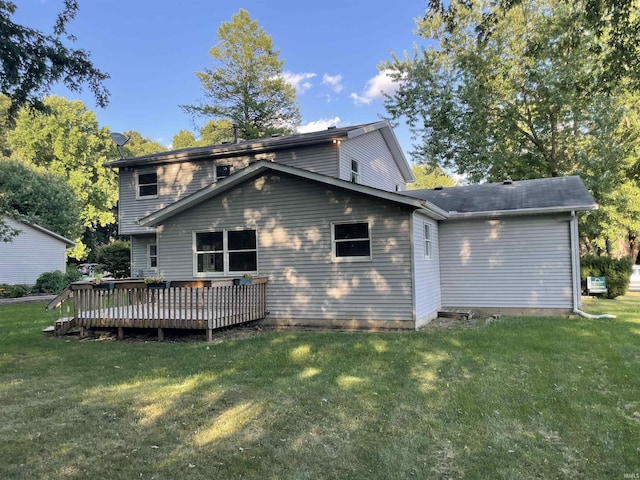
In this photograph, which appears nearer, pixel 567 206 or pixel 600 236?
pixel 567 206

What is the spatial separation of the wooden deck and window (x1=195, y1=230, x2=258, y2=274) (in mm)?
918

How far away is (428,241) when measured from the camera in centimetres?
1125

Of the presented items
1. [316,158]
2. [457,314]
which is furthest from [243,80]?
[457,314]

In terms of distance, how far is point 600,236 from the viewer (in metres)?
21.1

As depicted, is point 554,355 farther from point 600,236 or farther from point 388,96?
point 388,96

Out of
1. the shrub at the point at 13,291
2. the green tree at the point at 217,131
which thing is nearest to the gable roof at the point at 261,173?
the shrub at the point at 13,291

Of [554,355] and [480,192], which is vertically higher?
[480,192]

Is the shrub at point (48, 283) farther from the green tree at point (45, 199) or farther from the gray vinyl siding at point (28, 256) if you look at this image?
the green tree at point (45, 199)

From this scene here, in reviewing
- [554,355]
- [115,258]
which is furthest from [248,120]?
[554,355]

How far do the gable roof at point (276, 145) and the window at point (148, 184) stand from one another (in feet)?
1.62

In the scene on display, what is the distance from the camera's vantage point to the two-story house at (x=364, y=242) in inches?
383

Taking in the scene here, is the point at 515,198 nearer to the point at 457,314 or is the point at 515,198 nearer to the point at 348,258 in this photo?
the point at 457,314

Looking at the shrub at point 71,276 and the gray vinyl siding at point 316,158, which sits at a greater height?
the gray vinyl siding at point 316,158

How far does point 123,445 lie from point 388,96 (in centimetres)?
2329
